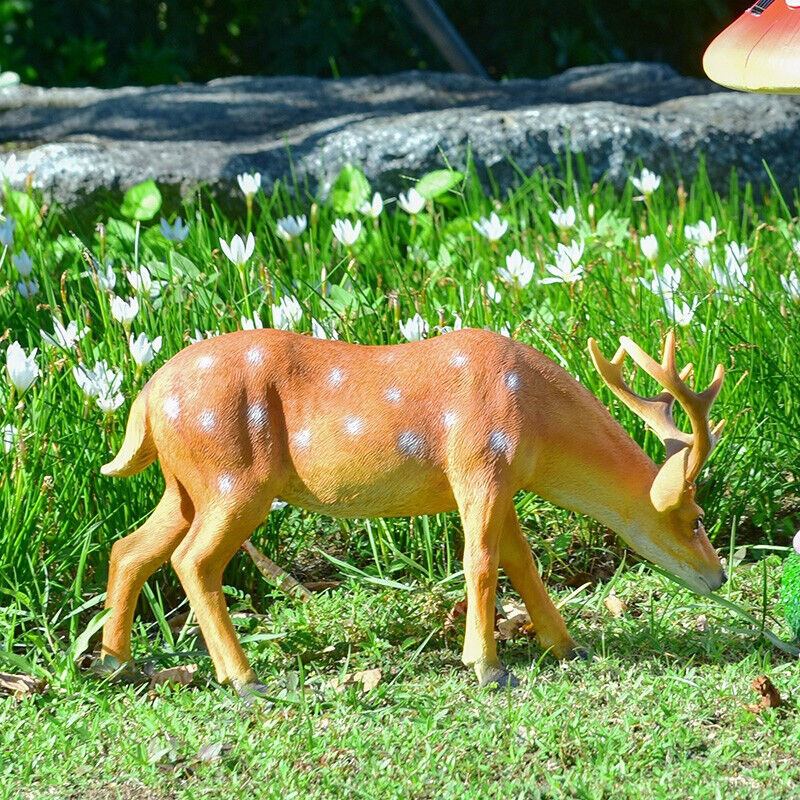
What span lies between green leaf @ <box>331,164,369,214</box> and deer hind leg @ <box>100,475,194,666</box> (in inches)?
96.2

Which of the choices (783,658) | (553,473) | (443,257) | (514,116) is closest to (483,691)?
(553,473)

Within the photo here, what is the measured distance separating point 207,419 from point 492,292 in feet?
4.70

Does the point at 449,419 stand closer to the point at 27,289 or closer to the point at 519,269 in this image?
the point at 519,269

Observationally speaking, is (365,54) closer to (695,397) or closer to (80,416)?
(80,416)

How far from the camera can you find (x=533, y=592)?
2594 millimetres

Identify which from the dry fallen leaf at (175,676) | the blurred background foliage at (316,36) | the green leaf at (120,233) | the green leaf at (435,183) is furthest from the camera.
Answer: the blurred background foliage at (316,36)

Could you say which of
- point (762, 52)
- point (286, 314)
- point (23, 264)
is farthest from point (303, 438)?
point (23, 264)

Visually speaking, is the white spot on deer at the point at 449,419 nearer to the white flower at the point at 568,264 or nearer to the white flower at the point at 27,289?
the white flower at the point at 568,264

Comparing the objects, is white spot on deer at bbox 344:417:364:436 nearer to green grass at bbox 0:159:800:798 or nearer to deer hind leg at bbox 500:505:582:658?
deer hind leg at bbox 500:505:582:658

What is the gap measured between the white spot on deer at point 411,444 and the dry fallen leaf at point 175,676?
0.75 m

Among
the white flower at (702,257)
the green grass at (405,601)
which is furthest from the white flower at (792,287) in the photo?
the white flower at (702,257)

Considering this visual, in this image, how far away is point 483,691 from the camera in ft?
8.15

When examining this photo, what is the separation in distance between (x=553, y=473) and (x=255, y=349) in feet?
2.25

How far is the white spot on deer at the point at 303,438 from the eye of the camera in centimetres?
242
